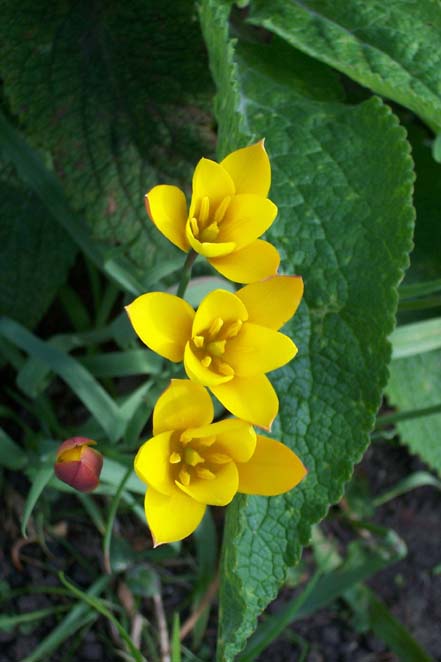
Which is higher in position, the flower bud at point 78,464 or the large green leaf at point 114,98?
the large green leaf at point 114,98

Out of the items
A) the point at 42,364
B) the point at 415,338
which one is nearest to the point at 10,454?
the point at 42,364

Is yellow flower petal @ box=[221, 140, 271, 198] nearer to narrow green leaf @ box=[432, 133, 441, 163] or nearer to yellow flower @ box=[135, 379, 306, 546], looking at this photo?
yellow flower @ box=[135, 379, 306, 546]

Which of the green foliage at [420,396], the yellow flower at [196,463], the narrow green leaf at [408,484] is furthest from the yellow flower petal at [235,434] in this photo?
the narrow green leaf at [408,484]

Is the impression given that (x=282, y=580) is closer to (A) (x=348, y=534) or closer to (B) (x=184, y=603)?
(B) (x=184, y=603)

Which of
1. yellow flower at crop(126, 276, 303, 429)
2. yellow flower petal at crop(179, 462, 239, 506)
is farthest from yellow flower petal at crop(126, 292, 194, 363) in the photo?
yellow flower petal at crop(179, 462, 239, 506)

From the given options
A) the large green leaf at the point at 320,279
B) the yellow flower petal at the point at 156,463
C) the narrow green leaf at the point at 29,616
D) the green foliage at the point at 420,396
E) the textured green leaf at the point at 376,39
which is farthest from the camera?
the green foliage at the point at 420,396

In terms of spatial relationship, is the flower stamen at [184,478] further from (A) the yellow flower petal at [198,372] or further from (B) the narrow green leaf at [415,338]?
(B) the narrow green leaf at [415,338]

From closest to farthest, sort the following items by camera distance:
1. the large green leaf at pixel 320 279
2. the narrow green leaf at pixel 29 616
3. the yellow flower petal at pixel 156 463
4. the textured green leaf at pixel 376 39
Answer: the yellow flower petal at pixel 156 463 → the large green leaf at pixel 320 279 → the textured green leaf at pixel 376 39 → the narrow green leaf at pixel 29 616
